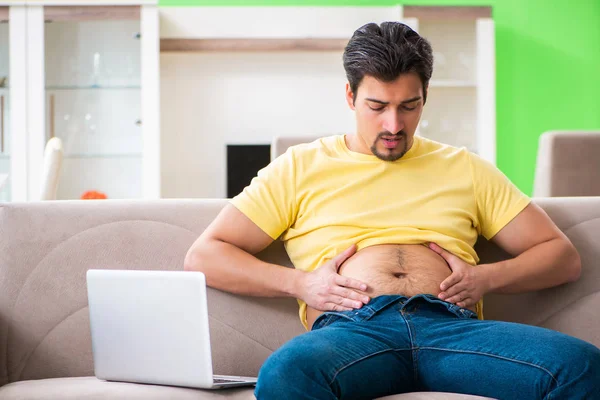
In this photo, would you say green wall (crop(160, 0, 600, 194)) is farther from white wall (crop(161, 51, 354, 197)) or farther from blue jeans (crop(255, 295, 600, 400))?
blue jeans (crop(255, 295, 600, 400))

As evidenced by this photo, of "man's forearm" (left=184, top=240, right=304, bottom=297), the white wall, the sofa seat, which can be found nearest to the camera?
the sofa seat

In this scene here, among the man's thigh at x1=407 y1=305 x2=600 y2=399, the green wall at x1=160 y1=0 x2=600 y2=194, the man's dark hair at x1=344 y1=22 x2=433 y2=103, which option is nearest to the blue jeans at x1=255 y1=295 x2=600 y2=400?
the man's thigh at x1=407 y1=305 x2=600 y2=399

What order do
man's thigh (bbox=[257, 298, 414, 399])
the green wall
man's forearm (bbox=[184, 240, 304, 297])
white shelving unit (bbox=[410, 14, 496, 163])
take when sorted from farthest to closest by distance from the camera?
1. the green wall
2. white shelving unit (bbox=[410, 14, 496, 163])
3. man's forearm (bbox=[184, 240, 304, 297])
4. man's thigh (bbox=[257, 298, 414, 399])

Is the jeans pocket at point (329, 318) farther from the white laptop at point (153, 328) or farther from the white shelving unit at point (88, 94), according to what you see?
the white shelving unit at point (88, 94)

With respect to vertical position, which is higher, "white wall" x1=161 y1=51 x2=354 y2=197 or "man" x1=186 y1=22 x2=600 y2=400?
"white wall" x1=161 y1=51 x2=354 y2=197

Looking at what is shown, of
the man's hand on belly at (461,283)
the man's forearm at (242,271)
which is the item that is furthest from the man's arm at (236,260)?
the man's hand on belly at (461,283)

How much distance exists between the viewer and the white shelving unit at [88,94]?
4895 millimetres

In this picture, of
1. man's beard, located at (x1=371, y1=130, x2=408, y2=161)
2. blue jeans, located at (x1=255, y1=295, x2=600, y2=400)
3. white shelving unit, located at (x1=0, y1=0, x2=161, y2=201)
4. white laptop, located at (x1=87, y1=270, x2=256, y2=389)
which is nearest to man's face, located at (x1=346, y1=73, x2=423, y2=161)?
man's beard, located at (x1=371, y1=130, x2=408, y2=161)

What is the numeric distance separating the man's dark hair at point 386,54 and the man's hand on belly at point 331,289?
43cm

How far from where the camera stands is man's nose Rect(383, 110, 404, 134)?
1.85 metres

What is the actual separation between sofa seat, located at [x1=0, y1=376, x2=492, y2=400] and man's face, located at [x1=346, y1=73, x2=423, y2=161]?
616mm

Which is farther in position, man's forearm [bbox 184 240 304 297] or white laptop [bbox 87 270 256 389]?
man's forearm [bbox 184 240 304 297]

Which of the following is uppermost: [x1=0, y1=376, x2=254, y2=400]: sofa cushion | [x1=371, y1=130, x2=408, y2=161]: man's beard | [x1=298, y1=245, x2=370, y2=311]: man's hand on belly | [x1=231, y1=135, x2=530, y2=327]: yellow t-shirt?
[x1=371, y1=130, x2=408, y2=161]: man's beard

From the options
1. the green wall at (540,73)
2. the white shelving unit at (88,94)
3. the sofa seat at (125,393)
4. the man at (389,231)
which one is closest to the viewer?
the sofa seat at (125,393)
